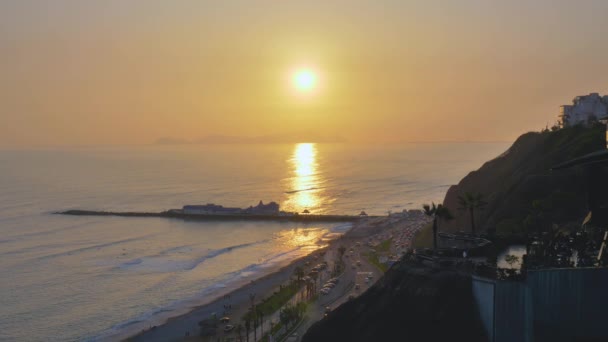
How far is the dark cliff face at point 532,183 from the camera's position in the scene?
38406 millimetres

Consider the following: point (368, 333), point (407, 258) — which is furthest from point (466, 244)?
point (368, 333)

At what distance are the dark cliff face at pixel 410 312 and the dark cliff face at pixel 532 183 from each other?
15786mm

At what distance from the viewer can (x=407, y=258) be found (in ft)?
83.7

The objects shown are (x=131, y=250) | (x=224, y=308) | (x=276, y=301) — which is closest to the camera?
(x=224, y=308)

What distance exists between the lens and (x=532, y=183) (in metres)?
45.4

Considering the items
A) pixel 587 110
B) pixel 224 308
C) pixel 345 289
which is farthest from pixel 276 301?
pixel 587 110

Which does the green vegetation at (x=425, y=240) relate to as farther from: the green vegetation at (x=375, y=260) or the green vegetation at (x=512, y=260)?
the green vegetation at (x=512, y=260)

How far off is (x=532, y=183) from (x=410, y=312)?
2766cm

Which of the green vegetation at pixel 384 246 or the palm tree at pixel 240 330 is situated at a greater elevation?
the green vegetation at pixel 384 246

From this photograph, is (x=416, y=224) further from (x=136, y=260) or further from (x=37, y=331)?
(x=37, y=331)

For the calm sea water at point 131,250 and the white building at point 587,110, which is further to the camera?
the white building at point 587,110

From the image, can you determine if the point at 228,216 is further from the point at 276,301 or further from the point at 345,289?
the point at 276,301

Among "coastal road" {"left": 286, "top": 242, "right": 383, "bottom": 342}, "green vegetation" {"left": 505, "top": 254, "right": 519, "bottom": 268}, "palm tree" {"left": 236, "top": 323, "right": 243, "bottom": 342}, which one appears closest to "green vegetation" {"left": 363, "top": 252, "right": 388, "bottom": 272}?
"coastal road" {"left": 286, "top": 242, "right": 383, "bottom": 342}

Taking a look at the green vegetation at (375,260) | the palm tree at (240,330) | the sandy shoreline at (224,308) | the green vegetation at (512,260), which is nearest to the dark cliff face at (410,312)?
the green vegetation at (512,260)
